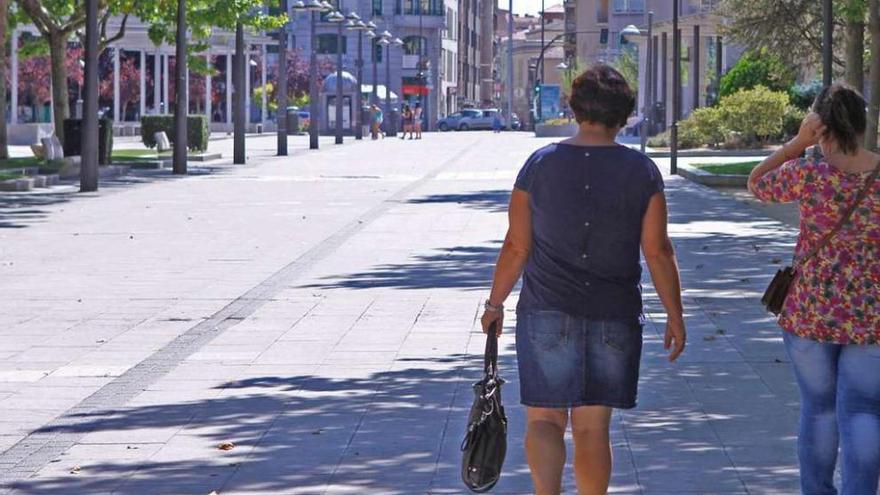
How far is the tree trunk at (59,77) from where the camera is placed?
1480 inches

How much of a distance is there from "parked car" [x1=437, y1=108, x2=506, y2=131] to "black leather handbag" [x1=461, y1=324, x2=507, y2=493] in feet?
332

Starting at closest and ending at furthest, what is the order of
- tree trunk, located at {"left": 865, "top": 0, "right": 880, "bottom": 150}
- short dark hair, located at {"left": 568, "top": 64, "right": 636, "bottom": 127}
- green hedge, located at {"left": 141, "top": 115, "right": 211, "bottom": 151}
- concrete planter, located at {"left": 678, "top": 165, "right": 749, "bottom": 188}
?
short dark hair, located at {"left": 568, "top": 64, "right": 636, "bottom": 127} → tree trunk, located at {"left": 865, "top": 0, "right": 880, "bottom": 150} → concrete planter, located at {"left": 678, "top": 165, "right": 749, "bottom": 188} → green hedge, located at {"left": 141, "top": 115, "right": 211, "bottom": 151}

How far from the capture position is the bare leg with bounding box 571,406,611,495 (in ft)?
20.1

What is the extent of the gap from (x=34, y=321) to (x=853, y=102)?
27.0ft

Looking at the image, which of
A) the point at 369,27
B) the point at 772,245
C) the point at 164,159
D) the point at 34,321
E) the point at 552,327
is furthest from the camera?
the point at 369,27

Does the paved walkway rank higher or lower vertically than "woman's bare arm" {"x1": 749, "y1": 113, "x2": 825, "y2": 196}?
lower

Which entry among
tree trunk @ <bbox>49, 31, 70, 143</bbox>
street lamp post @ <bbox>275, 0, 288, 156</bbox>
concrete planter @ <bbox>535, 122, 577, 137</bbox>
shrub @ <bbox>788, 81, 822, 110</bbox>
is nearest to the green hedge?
street lamp post @ <bbox>275, 0, 288, 156</bbox>

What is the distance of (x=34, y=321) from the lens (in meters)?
13.2

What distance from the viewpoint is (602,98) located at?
19.9 ft

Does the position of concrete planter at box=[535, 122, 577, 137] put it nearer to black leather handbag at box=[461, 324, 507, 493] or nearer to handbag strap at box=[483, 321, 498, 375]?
handbag strap at box=[483, 321, 498, 375]

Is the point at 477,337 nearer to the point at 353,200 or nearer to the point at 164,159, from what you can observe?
the point at 353,200

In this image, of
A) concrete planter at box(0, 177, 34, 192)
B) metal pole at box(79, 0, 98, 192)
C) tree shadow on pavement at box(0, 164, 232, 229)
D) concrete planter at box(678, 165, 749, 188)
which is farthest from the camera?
concrete planter at box(678, 165, 749, 188)

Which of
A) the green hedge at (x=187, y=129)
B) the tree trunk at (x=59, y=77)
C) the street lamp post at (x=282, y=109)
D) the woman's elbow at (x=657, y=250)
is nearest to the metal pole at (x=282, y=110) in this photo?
the street lamp post at (x=282, y=109)

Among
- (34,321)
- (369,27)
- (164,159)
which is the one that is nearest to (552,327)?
(34,321)
